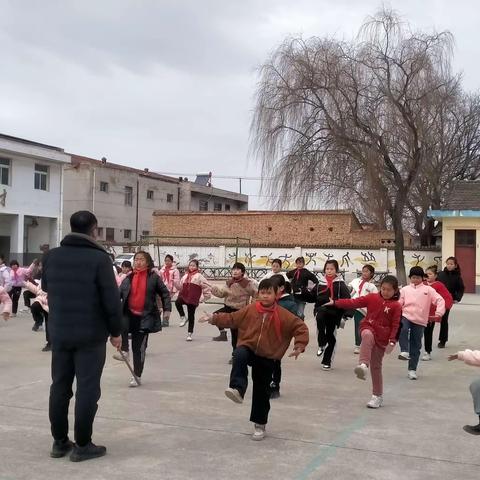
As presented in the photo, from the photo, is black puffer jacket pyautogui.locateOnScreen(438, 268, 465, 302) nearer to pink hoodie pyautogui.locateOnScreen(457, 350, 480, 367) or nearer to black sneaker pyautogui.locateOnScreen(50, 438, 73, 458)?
pink hoodie pyautogui.locateOnScreen(457, 350, 480, 367)

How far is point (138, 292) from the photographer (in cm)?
789

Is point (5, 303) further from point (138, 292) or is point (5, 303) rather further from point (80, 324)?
point (80, 324)

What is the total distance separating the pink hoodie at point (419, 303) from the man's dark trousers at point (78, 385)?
200 inches

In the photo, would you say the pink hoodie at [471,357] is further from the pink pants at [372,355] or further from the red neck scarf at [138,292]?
the red neck scarf at [138,292]

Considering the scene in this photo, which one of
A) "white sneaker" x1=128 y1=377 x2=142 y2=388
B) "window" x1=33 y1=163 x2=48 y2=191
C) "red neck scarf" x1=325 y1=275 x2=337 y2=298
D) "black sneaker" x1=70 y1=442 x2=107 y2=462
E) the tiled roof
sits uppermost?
"window" x1=33 y1=163 x2=48 y2=191

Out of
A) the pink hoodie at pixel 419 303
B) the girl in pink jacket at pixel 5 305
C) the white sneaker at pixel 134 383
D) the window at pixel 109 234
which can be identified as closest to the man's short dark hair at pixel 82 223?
the white sneaker at pixel 134 383

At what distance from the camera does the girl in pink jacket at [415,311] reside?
866 centimetres

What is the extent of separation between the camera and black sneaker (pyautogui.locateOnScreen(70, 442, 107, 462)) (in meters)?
4.80

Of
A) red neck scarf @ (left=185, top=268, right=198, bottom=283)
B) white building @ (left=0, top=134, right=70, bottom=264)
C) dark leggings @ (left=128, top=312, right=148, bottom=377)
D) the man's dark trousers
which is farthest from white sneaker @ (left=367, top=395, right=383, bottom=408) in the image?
white building @ (left=0, top=134, right=70, bottom=264)

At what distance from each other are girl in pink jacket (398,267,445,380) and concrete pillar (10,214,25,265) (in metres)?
29.1

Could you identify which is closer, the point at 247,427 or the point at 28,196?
the point at 247,427

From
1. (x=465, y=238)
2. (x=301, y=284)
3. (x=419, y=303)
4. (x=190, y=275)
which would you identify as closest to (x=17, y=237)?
(x=465, y=238)

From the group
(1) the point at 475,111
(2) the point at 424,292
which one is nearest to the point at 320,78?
(1) the point at 475,111

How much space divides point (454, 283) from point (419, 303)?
12.0 feet
